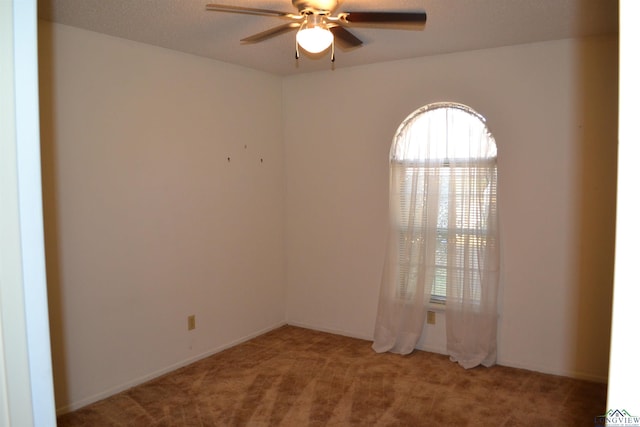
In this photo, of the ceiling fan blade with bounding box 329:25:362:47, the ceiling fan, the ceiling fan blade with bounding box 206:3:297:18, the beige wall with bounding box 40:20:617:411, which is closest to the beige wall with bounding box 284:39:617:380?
the beige wall with bounding box 40:20:617:411

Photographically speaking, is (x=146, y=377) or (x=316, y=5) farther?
(x=146, y=377)

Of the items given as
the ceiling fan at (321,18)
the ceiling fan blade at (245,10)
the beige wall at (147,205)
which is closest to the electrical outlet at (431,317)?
the beige wall at (147,205)

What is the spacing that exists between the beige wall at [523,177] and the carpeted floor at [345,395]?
36cm

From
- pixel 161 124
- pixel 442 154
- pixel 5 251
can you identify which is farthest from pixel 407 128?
pixel 5 251

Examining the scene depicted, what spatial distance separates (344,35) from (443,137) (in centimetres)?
158

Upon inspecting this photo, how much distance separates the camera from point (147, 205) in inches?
138

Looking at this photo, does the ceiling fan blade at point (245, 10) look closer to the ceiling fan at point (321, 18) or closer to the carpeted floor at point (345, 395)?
the ceiling fan at point (321, 18)

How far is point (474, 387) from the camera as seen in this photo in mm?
3395

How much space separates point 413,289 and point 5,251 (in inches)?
148

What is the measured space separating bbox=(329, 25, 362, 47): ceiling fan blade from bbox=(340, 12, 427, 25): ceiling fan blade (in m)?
0.16

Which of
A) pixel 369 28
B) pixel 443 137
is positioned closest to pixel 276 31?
pixel 369 28

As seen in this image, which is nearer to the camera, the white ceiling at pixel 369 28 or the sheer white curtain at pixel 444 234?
the white ceiling at pixel 369 28

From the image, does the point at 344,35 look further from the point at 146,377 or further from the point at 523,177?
the point at 146,377

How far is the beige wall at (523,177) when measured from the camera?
3373 mm
